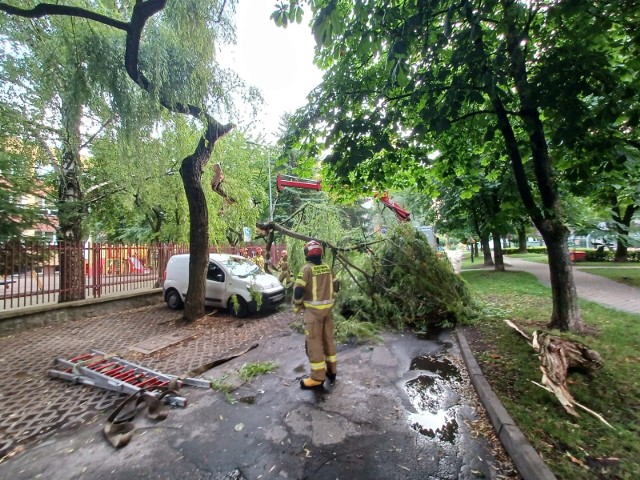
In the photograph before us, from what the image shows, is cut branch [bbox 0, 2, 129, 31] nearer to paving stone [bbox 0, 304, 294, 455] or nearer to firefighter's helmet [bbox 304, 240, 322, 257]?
firefighter's helmet [bbox 304, 240, 322, 257]

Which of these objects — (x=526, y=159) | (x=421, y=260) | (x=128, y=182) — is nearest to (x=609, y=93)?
(x=526, y=159)

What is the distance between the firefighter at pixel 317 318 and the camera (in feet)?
14.7

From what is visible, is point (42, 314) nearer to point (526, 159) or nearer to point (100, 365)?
point (100, 365)

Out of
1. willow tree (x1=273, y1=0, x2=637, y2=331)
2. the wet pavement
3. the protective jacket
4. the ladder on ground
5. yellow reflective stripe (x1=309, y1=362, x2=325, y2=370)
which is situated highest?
willow tree (x1=273, y1=0, x2=637, y2=331)

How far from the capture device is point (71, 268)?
9164 millimetres

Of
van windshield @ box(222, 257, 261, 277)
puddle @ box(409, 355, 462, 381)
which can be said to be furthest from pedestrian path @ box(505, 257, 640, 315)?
van windshield @ box(222, 257, 261, 277)

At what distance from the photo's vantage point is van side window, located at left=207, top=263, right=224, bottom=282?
377 inches

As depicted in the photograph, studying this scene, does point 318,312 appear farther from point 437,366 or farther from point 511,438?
point 511,438

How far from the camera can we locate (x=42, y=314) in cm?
830

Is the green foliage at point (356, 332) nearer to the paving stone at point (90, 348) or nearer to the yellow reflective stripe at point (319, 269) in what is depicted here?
the paving stone at point (90, 348)

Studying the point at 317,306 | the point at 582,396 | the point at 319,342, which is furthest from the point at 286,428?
the point at 582,396

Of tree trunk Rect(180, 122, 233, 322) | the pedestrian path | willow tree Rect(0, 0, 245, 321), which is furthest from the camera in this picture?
tree trunk Rect(180, 122, 233, 322)

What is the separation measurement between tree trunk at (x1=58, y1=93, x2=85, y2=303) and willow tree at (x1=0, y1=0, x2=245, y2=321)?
2.74 meters

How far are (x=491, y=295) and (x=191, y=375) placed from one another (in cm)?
927
